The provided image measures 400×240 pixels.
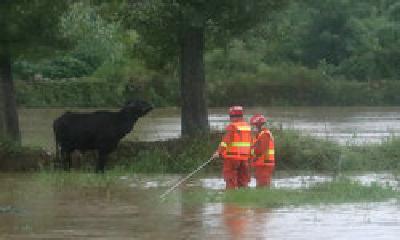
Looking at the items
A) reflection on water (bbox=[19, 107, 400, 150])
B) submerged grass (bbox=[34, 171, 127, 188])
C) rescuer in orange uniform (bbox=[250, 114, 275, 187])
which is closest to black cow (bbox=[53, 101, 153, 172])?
submerged grass (bbox=[34, 171, 127, 188])

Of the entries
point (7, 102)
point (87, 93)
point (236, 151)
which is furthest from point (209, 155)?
point (87, 93)

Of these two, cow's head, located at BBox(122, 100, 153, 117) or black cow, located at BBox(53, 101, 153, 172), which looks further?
cow's head, located at BBox(122, 100, 153, 117)

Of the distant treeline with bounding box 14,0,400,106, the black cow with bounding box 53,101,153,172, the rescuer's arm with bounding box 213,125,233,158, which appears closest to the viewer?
the rescuer's arm with bounding box 213,125,233,158

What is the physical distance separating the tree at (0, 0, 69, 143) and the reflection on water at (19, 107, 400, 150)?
290 centimetres

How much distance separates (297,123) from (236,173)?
2245 cm

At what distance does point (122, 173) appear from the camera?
24859 mm

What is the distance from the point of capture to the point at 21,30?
26.8 meters

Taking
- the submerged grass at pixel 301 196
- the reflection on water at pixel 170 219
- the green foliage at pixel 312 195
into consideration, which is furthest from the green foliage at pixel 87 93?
the green foliage at pixel 312 195

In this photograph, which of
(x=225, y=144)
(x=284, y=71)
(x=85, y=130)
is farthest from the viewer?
(x=284, y=71)

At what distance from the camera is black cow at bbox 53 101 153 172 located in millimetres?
25562

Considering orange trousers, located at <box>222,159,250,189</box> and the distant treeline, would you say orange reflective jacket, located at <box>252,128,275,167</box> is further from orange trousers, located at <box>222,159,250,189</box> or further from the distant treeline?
the distant treeline

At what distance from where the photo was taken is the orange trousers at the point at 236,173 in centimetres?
2095

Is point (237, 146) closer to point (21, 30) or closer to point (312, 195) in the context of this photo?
point (312, 195)

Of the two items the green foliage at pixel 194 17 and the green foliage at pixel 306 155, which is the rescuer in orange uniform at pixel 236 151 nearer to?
the green foliage at pixel 306 155
